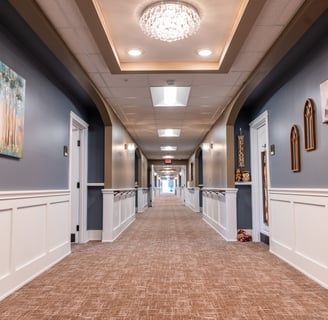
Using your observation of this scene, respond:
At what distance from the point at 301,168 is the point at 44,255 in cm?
314

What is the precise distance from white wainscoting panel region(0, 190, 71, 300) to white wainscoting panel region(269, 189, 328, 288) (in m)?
2.94

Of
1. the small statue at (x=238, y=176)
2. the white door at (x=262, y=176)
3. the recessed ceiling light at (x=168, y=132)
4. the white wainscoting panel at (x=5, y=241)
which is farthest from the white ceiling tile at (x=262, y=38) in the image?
the recessed ceiling light at (x=168, y=132)

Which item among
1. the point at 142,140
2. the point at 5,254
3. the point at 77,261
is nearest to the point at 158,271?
the point at 77,261

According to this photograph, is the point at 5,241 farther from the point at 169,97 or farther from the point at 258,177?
the point at 258,177

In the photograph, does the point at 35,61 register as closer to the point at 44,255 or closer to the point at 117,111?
the point at 44,255

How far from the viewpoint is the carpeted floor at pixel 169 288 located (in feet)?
8.14

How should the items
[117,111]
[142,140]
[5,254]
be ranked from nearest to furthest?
[5,254] < [117,111] < [142,140]

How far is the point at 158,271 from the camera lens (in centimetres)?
369

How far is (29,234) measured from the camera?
3330 mm

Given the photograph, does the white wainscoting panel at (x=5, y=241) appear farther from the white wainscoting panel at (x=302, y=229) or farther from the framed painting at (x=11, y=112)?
the white wainscoting panel at (x=302, y=229)

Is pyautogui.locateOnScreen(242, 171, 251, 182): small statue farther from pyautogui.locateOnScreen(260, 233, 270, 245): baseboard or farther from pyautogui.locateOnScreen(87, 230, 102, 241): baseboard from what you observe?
pyautogui.locateOnScreen(87, 230, 102, 241): baseboard

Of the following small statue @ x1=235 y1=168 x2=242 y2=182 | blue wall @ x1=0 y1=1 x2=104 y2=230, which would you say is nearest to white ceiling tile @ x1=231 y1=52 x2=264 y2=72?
blue wall @ x1=0 y1=1 x2=104 y2=230

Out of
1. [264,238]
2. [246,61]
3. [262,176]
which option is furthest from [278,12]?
[264,238]

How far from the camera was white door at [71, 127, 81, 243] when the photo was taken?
566 centimetres
